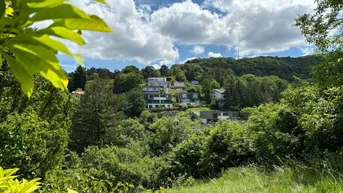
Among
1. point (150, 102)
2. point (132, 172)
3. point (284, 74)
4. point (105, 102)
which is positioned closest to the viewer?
point (132, 172)

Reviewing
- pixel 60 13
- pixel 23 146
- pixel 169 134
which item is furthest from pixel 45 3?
pixel 169 134

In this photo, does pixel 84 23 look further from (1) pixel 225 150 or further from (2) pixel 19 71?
(1) pixel 225 150

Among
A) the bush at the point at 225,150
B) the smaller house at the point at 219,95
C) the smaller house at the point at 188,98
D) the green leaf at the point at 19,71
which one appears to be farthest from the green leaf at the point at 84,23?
the smaller house at the point at 188,98

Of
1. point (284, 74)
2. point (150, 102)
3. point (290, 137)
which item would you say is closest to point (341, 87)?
point (290, 137)

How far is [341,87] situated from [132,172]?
11.4 meters

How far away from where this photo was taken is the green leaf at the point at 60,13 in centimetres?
39

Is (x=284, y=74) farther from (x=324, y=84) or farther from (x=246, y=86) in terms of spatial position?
(x=324, y=84)

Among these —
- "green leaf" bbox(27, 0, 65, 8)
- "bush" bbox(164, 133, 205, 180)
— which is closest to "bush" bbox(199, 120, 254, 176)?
"bush" bbox(164, 133, 205, 180)

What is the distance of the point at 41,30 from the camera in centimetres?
43

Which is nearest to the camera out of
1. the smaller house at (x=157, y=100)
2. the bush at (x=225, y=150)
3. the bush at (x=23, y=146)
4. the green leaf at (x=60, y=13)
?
the green leaf at (x=60, y=13)

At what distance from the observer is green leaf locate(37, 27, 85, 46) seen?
1.35 ft

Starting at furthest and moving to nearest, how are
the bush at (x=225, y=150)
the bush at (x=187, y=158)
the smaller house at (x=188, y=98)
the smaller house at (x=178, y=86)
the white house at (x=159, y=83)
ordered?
the smaller house at (x=178, y=86) < the white house at (x=159, y=83) < the smaller house at (x=188, y=98) < the bush at (x=187, y=158) < the bush at (x=225, y=150)

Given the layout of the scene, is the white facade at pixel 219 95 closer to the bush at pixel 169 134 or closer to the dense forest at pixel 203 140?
the bush at pixel 169 134

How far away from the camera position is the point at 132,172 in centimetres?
1508
